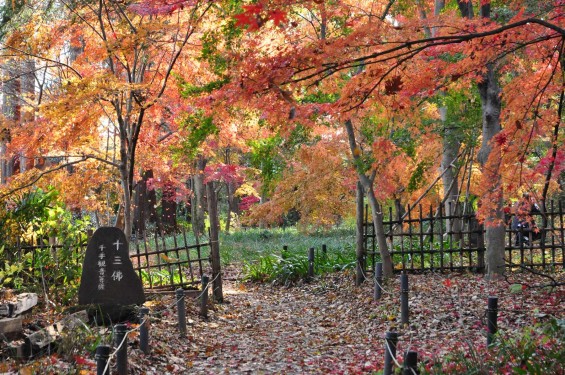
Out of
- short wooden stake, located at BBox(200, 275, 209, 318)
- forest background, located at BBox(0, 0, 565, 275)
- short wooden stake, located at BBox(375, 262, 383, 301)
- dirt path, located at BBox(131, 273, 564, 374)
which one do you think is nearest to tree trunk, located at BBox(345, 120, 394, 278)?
forest background, located at BBox(0, 0, 565, 275)

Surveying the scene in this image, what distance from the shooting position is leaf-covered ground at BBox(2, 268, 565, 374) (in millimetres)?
7184

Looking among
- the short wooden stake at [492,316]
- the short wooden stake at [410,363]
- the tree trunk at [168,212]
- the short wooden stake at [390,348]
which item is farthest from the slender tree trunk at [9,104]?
the short wooden stake at [410,363]

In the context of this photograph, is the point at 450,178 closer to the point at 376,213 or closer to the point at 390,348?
the point at 376,213

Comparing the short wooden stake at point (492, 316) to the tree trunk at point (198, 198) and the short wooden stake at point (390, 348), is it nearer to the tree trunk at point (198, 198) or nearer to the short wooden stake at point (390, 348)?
the short wooden stake at point (390, 348)

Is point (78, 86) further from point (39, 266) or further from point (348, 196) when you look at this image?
point (348, 196)

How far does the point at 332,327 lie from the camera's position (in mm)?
9844

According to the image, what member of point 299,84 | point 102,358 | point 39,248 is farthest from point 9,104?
point 102,358

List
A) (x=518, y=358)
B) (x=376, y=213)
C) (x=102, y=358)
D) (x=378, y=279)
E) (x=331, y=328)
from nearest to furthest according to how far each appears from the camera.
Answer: (x=102, y=358) < (x=518, y=358) < (x=331, y=328) < (x=378, y=279) < (x=376, y=213)

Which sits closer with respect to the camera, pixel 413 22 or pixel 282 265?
pixel 413 22

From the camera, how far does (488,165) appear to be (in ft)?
33.2

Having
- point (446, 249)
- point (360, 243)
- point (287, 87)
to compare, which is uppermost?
point (287, 87)

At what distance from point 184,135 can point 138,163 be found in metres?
2.33

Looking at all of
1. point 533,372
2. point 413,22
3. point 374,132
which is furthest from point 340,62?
point 374,132

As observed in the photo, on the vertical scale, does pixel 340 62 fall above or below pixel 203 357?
above
